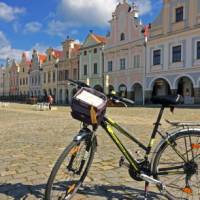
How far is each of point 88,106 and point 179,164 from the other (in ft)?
4.14

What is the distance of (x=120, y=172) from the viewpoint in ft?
16.0

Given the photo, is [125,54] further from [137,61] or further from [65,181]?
[65,181]

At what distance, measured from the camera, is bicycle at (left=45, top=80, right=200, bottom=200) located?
328 cm

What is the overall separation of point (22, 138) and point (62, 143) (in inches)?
60.7

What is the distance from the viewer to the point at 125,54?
131ft

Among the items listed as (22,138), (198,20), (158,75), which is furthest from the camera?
(158,75)

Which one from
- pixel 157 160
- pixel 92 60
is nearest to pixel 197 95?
pixel 92 60

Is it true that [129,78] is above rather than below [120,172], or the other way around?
above

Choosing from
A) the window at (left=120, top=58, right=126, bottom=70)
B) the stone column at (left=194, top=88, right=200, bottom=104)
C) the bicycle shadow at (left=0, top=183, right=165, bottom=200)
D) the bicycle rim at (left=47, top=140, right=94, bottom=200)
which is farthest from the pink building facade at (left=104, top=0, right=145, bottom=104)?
the bicycle rim at (left=47, top=140, right=94, bottom=200)

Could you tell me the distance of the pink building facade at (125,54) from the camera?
124 ft

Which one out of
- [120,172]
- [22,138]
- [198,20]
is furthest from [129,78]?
[120,172]

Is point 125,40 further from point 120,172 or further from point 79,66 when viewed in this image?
point 120,172

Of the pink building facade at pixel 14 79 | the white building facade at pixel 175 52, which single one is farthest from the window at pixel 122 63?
the pink building facade at pixel 14 79

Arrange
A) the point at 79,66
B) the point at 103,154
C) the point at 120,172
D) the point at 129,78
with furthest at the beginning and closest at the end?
the point at 79,66
the point at 129,78
the point at 103,154
the point at 120,172
